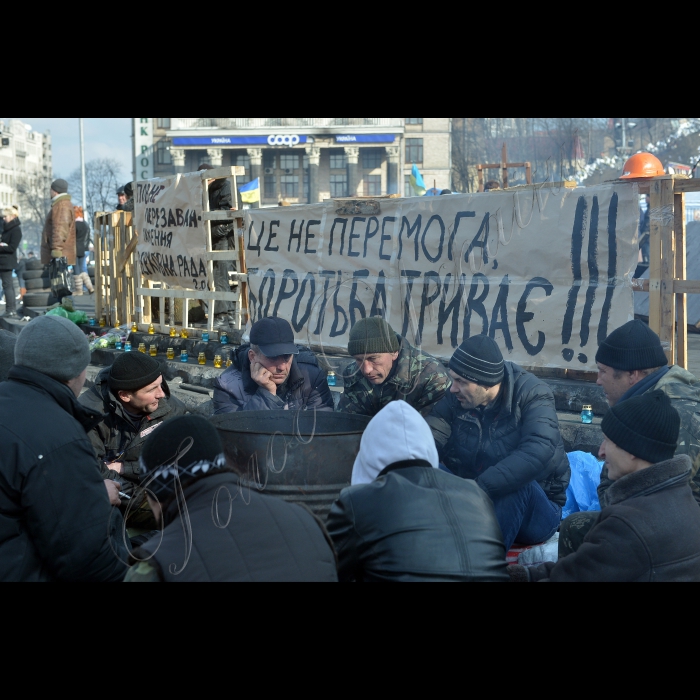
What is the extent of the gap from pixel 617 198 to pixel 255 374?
2.87 metres

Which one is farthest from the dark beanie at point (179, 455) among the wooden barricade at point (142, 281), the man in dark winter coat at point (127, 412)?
the wooden barricade at point (142, 281)

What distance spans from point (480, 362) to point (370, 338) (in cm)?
71

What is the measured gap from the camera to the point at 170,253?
375 inches

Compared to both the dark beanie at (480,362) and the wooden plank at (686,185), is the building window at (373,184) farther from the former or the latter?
the dark beanie at (480,362)

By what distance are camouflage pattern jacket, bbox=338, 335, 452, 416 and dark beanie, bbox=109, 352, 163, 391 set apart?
1177 millimetres

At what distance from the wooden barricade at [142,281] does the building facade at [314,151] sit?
56811mm

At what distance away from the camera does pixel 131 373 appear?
4168mm

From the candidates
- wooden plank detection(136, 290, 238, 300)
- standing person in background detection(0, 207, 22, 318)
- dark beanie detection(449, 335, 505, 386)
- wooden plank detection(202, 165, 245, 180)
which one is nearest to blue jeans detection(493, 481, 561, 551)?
dark beanie detection(449, 335, 505, 386)

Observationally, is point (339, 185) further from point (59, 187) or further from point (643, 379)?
point (643, 379)

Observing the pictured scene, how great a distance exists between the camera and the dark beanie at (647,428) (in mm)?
2771

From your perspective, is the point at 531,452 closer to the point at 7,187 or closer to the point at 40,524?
the point at 40,524

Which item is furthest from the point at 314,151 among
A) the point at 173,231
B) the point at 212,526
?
the point at 212,526

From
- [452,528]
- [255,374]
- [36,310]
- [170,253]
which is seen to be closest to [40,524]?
[452,528]
